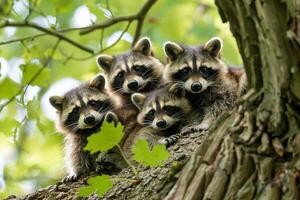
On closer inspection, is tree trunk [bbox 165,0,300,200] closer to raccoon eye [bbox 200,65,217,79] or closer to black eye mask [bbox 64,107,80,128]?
raccoon eye [bbox 200,65,217,79]

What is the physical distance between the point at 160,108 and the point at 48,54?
1.13 m

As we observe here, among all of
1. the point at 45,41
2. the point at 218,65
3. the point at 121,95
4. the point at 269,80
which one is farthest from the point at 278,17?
the point at 45,41

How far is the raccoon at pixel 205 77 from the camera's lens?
18.4 ft

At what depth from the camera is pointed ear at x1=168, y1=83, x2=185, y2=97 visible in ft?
19.9

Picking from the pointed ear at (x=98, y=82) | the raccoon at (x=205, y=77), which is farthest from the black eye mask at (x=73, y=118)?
the raccoon at (x=205, y=77)

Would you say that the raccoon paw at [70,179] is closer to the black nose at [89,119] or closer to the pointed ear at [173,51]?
the black nose at [89,119]

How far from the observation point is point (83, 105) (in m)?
6.34

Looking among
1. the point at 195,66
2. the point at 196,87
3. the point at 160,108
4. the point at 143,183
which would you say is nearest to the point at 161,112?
the point at 160,108

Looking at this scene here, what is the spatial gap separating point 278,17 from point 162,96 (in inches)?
137

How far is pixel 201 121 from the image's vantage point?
18.0 feet

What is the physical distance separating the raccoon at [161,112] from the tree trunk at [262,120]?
8.81 feet

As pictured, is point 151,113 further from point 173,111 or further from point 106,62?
point 106,62

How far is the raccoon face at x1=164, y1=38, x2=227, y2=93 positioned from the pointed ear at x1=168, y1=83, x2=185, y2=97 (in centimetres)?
3

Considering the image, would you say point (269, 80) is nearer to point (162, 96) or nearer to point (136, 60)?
point (162, 96)
